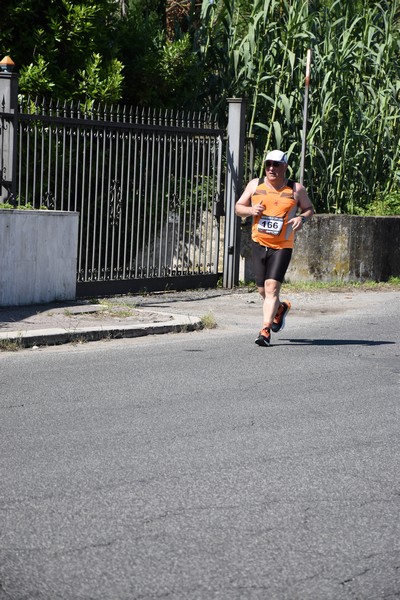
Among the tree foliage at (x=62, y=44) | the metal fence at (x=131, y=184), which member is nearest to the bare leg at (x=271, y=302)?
the metal fence at (x=131, y=184)

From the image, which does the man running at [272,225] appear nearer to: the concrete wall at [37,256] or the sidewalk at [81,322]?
the sidewalk at [81,322]

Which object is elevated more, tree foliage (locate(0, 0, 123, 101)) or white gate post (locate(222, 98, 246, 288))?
tree foliage (locate(0, 0, 123, 101))

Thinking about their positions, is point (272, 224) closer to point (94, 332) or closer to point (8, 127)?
point (94, 332)

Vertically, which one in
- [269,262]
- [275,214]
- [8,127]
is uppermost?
[8,127]

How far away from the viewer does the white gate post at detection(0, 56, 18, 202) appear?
12797 millimetres

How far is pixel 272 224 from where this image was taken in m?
10.5

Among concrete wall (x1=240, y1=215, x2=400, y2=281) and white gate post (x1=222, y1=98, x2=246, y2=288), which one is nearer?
white gate post (x1=222, y1=98, x2=246, y2=288)

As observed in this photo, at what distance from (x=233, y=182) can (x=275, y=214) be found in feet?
17.3

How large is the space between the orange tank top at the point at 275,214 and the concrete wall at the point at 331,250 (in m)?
5.67


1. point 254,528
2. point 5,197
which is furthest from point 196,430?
point 5,197

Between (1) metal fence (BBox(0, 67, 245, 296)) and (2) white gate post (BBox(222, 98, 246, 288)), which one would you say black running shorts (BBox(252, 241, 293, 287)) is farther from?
(2) white gate post (BBox(222, 98, 246, 288))

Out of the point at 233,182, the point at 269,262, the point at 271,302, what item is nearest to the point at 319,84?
the point at 233,182

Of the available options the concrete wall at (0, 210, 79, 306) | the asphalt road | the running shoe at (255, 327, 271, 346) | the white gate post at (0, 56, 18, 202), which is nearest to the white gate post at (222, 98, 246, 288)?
the concrete wall at (0, 210, 79, 306)

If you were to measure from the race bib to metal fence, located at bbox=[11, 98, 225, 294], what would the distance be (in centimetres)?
358
